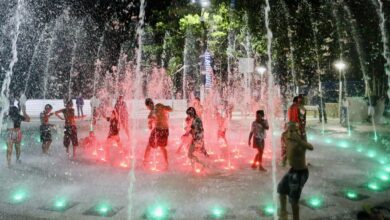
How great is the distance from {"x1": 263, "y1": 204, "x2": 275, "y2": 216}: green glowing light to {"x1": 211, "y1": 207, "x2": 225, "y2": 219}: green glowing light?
707 mm

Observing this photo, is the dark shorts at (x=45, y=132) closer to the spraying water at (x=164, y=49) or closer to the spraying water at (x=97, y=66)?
the spraying water at (x=164, y=49)

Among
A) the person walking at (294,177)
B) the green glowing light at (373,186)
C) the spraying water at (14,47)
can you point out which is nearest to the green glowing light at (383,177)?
the green glowing light at (373,186)

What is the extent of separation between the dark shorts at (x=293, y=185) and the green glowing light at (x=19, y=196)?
4624mm

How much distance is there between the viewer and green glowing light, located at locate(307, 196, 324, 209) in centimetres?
715

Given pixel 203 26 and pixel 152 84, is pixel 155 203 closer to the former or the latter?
pixel 203 26

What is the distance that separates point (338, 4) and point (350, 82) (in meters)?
13.0

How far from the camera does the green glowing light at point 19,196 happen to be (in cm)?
736

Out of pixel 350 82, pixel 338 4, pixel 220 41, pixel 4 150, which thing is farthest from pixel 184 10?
pixel 350 82

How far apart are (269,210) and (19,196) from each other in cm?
457

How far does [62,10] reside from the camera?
32.5 m

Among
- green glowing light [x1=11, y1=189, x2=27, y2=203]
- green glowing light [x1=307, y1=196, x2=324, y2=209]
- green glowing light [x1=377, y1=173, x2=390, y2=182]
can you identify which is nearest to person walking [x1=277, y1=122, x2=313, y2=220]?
green glowing light [x1=307, y1=196, x2=324, y2=209]

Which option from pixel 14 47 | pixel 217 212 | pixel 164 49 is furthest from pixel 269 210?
pixel 14 47

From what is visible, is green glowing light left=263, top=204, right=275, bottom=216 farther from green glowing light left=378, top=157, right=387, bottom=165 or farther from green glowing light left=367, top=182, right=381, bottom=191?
green glowing light left=378, top=157, right=387, bottom=165

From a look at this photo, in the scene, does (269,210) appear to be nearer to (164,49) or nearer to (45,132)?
(45,132)
